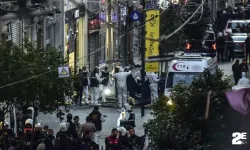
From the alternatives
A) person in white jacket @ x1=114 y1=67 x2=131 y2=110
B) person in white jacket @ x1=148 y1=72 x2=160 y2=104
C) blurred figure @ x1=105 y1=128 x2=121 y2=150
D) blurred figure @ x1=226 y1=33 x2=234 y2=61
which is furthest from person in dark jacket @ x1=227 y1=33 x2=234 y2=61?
blurred figure @ x1=105 y1=128 x2=121 y2=150

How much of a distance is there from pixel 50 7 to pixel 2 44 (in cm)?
575

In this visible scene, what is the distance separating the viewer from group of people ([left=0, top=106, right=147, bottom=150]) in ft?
67.8

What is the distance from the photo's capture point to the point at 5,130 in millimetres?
21734

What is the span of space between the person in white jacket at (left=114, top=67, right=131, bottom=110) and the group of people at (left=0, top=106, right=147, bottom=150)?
24.7 ft

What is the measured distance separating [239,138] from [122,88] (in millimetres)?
15664

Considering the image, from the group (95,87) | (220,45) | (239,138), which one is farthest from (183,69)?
(239,138)

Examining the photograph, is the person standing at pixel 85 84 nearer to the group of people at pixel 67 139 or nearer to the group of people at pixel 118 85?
the group of people at pixel 118 85

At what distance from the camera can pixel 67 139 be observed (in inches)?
834

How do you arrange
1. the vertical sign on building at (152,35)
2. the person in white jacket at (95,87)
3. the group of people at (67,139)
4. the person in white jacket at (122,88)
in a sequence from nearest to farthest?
1. the group of people at (67,139)
2. the vertical sign on building at (152,35)
3. the person in white jacket at (122,88)
4. the person in white jacket at (95,87)

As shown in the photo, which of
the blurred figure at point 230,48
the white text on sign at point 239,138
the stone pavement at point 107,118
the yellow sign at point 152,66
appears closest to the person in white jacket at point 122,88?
the stone pavement at point 107,118

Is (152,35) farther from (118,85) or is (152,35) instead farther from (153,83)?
(118,85)

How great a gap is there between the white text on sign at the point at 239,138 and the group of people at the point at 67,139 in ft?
12.8

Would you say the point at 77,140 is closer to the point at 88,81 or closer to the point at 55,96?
the point at 55,96

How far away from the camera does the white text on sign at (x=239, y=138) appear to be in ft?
55.2
